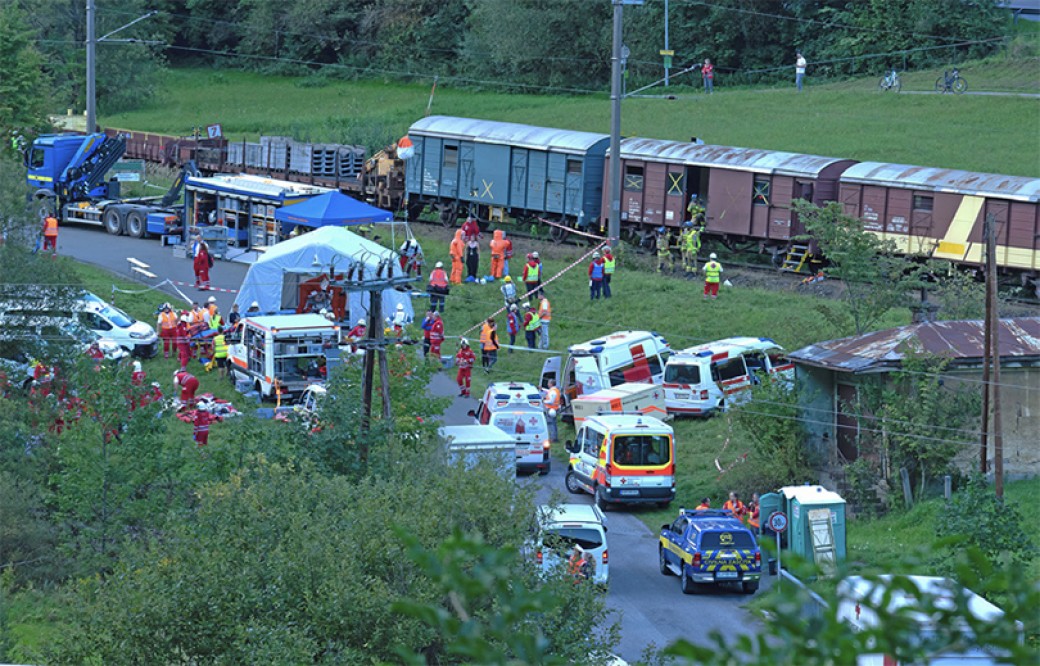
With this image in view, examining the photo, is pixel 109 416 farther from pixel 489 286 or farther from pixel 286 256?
pixel 489 286

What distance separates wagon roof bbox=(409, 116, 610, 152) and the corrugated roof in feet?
26.8

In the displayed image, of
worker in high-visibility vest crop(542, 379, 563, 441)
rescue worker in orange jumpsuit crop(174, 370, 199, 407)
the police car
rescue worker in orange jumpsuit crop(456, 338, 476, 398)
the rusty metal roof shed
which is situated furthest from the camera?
rescue worker in orange jumpsuit crop(456, 338, 476, 398)

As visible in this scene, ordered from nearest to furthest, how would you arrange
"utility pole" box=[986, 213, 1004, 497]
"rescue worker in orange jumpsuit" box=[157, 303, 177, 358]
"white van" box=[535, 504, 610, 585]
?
"white van" box=[535, 504, 610, 585]
"utility pole" box=[986, 213, 1004, 497]
"rescue worker in orange jumpsuit" box=[157, 303, 177, 358]

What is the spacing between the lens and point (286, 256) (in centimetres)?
3547

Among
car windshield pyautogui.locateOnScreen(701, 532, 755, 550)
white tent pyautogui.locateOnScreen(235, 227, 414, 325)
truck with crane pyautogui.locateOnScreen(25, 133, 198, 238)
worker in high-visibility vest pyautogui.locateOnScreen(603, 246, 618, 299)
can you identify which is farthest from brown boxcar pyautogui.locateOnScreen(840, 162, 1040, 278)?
truck with crane pyautogui.locateOnScreen(25, 133, 198, 238)

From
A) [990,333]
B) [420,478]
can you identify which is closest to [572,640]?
[420,478]

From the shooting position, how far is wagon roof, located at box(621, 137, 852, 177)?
133ft

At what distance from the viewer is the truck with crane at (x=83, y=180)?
48156 mm

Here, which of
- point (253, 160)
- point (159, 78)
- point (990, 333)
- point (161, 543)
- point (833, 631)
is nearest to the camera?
point (833, 631)

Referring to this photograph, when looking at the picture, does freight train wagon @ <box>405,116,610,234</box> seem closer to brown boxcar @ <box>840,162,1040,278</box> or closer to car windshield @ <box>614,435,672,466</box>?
brown boxcar @ <box>840,162,1040,278</box>

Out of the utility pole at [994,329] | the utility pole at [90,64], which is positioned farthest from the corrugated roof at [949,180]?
the utility pole at [90,64]

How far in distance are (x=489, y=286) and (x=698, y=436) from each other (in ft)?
34.5

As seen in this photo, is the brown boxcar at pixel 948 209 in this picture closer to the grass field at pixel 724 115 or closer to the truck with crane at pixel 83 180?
the grass field at pixel 724 115

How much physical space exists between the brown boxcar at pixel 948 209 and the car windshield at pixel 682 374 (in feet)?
26.4
